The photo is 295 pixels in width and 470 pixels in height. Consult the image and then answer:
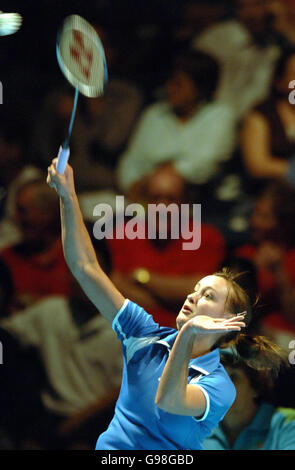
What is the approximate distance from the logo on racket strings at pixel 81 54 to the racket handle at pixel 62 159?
0.52 meters

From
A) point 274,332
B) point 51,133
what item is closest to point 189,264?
point 274,332

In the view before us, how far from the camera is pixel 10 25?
11.8ft

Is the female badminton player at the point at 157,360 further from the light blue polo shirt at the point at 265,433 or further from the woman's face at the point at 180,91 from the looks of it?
the woman's face at the point at 180,91

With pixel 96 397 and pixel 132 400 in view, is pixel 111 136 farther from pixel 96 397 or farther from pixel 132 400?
pixel 132 400

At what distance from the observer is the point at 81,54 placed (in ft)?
9.96

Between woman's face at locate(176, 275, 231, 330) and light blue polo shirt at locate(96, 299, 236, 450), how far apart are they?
0.32ft

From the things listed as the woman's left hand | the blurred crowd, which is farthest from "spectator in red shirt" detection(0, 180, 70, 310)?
the woman's left hand

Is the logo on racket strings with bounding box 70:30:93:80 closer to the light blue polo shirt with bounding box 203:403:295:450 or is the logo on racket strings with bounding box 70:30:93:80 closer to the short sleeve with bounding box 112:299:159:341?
the short sleeve with bounding box 112:299:159:341

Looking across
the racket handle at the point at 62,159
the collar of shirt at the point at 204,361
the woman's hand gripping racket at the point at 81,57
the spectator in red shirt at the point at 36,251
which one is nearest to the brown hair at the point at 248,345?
the collar of shirt at the point at 204,361

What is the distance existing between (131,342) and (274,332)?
2.14 m

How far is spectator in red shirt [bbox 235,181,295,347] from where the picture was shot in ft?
15.2

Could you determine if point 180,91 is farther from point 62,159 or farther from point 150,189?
point 62,159

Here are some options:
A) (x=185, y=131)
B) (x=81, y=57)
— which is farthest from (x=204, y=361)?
(x=185, y=131)

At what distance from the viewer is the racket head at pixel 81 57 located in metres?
2.99
